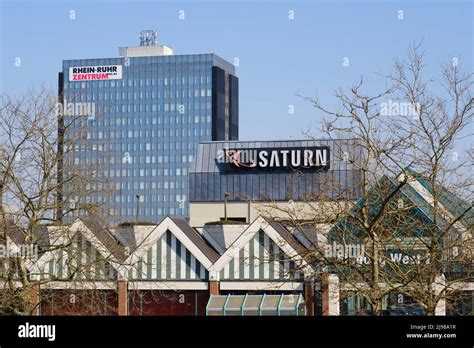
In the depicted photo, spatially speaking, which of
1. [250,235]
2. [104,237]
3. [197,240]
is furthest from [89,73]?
[104,237]

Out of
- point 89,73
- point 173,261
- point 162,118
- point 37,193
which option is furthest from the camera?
point 162,118

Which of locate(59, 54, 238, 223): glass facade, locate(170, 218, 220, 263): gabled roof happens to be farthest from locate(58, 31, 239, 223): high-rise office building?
locate(170, 218, 220, 263): gabled roof

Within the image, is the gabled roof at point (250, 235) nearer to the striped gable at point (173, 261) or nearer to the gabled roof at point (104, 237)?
the striped gable at point (173, 261)

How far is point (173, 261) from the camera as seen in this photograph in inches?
1700

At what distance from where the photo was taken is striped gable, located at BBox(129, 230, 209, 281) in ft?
141

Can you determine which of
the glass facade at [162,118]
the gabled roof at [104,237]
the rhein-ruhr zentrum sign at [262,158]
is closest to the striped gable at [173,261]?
the gabled roof at [104,237]

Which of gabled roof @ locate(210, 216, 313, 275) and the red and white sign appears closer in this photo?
gabled roof @ locate(210, 216, 313, 275)

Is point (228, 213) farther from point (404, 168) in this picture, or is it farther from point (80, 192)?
point (404, 168)
